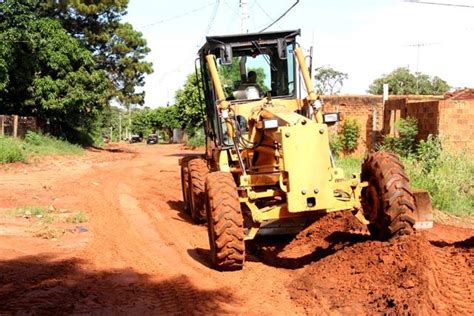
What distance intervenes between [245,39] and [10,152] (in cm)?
1569

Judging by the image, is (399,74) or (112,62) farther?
(399,74)

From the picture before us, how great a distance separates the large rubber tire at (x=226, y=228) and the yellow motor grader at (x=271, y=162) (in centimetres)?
1

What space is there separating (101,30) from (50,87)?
8184mm

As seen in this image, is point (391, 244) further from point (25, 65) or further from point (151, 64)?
point (151, 64)

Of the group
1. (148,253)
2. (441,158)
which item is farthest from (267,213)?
(441,158)

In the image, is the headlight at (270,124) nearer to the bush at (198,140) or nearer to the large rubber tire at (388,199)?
the large rubber tire at (388,199)

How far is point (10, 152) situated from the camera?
71.9 feet

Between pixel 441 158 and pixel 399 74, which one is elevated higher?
pixel 399 74

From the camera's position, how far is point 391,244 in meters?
6.84

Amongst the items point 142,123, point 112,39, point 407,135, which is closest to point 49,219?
point 407,135

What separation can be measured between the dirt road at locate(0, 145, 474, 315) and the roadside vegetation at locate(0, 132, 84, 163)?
11966 mm

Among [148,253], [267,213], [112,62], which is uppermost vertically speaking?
[112,62]

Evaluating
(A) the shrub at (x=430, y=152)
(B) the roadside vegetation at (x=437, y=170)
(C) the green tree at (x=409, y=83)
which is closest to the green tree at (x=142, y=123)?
(C) the green tree at (x=409, y=83)

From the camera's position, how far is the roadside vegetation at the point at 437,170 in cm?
1180
